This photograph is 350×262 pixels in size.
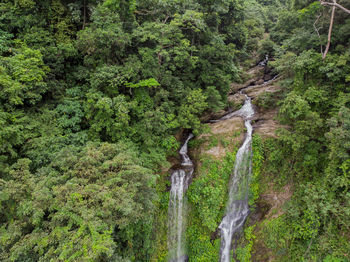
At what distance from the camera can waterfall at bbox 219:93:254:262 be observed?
11.2 metres

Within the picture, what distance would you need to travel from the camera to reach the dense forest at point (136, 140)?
21.2 ft

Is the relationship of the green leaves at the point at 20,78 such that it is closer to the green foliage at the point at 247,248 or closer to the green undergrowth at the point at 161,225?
the green undergrowth at the point at 161,225

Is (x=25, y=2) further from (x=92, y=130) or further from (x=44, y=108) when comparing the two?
(x=92, y=130)

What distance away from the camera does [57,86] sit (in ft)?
34.2

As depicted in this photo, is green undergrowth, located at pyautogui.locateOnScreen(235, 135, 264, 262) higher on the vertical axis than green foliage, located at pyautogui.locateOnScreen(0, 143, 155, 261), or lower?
lower

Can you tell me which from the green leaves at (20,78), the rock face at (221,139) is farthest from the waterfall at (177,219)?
the green leaves at (20,78)

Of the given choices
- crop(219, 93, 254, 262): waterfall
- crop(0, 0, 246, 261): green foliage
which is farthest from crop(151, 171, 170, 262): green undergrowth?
crop(219, 93, 254, 262): waterfall

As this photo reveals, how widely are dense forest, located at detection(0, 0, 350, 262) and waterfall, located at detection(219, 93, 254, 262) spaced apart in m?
0.41

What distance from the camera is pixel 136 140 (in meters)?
10.1

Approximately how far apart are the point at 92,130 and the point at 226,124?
9.15 m

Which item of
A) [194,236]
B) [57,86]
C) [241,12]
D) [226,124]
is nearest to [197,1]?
[241,12]

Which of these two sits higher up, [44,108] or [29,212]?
[44,108]

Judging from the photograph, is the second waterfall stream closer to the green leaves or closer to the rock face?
the rock face

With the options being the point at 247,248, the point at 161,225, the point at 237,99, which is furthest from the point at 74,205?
the point at 237,99
